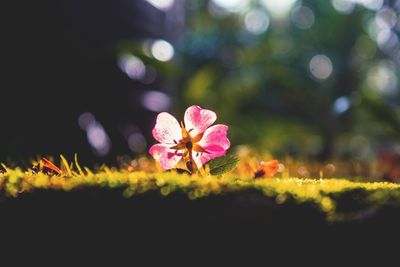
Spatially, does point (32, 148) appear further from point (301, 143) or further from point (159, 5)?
point (301, 143)

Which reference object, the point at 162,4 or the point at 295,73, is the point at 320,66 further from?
the point at 162,4

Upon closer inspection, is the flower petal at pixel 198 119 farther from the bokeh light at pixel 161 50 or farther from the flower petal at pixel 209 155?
the bokeh light at pixel 161 50

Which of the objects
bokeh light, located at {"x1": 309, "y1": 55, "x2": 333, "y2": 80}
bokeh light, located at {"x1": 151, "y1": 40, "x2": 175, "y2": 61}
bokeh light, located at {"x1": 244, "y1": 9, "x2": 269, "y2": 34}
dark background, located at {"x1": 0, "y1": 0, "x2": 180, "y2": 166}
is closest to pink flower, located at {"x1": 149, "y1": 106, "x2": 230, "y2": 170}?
dark background, located at {"x1": 0, "y1": 0, "x2": 180, "y2": 166}

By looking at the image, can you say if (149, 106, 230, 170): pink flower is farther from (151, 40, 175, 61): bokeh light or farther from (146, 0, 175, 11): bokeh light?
(146, 0, 175, 11): bokeh light

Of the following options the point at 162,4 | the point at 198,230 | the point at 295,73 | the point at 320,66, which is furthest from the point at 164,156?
the point at 320,66

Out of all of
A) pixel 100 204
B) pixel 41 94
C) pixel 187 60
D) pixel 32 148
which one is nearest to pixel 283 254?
pixel 100 204

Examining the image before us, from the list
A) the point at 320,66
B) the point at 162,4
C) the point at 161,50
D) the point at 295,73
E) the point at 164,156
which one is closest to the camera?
the point at 164,156
